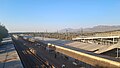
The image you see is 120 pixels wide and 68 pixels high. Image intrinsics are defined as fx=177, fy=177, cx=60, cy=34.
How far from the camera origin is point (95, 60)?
76.9ft

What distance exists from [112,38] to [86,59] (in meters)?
12.5

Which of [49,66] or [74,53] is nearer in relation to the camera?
[49,66]

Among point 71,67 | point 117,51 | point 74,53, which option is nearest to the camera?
point 71,67

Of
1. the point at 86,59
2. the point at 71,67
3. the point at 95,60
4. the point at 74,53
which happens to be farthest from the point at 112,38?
the point at 71,67

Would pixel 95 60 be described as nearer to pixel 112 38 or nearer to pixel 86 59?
pixel 86 59

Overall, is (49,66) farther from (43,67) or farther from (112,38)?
(112,38)

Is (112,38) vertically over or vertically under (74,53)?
over

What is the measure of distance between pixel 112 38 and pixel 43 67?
19.0 m

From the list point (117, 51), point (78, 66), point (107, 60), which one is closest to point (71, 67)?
point (78, 66)

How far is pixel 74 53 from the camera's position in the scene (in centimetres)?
3198

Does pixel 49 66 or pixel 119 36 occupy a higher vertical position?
pixel 119 36

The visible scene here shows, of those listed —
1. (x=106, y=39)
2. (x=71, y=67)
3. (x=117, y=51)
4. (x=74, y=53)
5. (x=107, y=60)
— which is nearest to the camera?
(x=107, y=60)

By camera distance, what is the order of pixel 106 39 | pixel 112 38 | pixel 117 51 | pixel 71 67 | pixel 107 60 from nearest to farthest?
pixel 107 60 < pixel 71 67 < pixel 117 51 < pixel 112 38 < pixel 106 39

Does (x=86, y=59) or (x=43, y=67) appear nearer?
(x=43, y=67)
